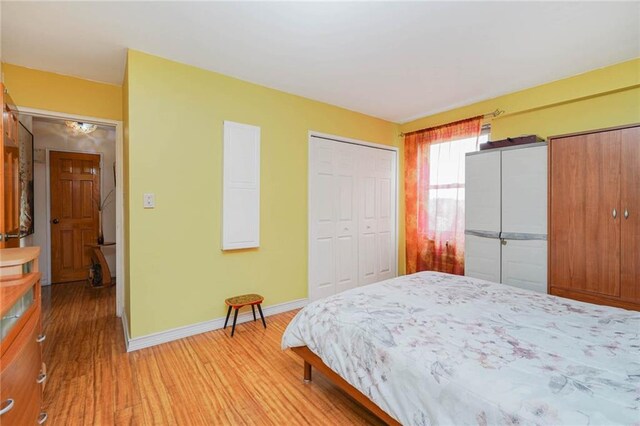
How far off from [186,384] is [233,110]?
8.19 ft

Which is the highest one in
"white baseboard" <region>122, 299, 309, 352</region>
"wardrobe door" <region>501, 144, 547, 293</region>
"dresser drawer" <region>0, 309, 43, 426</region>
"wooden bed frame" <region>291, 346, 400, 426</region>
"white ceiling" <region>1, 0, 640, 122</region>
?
"white ceiling" <region>1, 0, 640, 122</region>

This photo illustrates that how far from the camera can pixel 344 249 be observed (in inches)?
157

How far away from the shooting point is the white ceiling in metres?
1.97

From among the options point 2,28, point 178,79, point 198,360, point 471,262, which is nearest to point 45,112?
point 2,28

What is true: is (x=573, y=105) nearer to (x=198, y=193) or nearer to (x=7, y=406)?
(x=198, y=193)

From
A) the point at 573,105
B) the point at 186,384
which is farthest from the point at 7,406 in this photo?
the point at 573,105

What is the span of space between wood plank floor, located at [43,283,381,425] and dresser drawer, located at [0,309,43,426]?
0.44 metres

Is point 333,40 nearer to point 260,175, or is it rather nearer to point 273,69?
point 273,69

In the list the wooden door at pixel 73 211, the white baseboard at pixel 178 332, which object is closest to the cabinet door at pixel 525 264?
the white baseboard at pixel 178 332

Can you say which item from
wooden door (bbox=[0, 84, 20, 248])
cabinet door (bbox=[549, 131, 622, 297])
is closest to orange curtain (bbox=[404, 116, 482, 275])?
cabinet door (bbox=[549, 131, 622, 297])

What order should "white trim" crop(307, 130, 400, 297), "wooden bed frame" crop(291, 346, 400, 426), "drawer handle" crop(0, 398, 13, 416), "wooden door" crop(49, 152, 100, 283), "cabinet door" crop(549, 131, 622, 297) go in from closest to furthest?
"drawer handle" crop(0, 398, 13, 416), "wooden bed frame" crop(291, 346, 400, 426), "cabinet door" crop(549, 131, 622, 297), "white trim" crop(307, 130, 400, 297), "wooden door" crop(49, 152, 100, 283)

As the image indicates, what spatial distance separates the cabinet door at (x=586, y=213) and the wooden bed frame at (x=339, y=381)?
2.29 meters

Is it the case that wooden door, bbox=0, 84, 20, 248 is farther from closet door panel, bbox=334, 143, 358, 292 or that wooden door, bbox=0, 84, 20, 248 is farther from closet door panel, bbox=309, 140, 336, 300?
closet door panel, bbox=334, 143, 358, 292

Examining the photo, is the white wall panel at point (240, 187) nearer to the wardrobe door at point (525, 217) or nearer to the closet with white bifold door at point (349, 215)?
the closet with white bifold door at point (349, 215)
